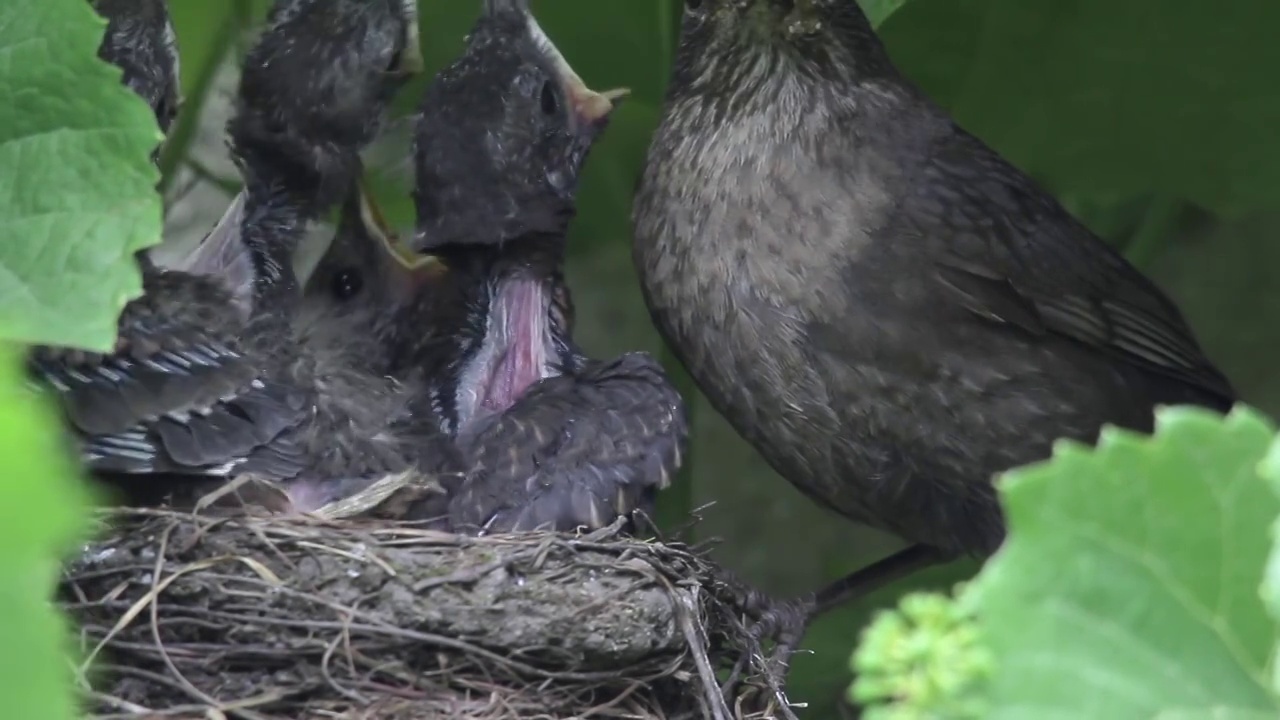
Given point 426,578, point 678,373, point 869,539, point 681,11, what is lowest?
point 869,539

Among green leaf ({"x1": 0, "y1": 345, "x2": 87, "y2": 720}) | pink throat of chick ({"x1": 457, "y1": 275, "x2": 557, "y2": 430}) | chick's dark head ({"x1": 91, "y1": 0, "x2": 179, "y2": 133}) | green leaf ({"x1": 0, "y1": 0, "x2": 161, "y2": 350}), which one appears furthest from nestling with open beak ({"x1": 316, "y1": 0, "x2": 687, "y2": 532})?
green leaf ({"x1": 0, "y1": 345, "x2": 87, "y2": 720})

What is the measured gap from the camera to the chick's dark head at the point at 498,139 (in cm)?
260

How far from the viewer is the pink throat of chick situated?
8.48 ft

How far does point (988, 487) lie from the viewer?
265 cm

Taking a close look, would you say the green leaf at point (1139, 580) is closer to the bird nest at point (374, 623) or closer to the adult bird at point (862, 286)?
the bird nest at point (374, 623)

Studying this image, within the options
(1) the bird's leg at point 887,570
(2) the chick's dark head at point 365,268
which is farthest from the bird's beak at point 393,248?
(1) the bird's leg at point 887,570

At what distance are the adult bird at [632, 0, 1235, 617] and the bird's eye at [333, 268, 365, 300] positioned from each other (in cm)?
45

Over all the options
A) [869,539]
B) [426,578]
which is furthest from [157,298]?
[869,539]

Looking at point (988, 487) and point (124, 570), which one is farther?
point (988, 487)

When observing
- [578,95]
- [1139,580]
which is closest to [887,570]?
[578,95]

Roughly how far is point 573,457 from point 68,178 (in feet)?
2.79

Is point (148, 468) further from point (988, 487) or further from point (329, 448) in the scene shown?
point (988, 487)

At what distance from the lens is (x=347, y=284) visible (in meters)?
2.77

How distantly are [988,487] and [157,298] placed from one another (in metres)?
1.25
